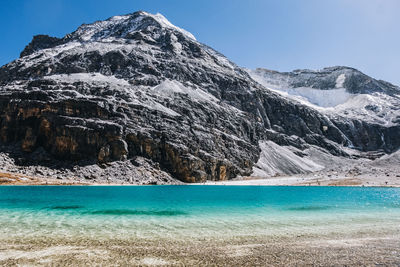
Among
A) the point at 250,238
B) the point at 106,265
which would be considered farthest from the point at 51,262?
the point at 250,238

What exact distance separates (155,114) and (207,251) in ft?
335

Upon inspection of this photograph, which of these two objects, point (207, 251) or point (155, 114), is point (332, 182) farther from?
point (207, 251)

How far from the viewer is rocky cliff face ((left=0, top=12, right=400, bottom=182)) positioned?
322 ft

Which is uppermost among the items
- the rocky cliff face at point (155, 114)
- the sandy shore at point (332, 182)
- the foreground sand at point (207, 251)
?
the rocky cliff face at point (155, 114)

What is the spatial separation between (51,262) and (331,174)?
117 meters

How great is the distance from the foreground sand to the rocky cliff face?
77917 mm

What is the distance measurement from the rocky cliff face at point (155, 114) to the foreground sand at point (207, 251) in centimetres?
7792

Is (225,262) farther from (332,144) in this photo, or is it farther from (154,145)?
(332,144)

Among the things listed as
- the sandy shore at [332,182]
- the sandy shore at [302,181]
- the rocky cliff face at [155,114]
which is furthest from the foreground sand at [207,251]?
the sandy shore at [332,182]

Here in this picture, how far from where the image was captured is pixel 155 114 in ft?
369

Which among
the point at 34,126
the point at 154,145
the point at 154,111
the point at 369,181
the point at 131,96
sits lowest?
the point at 369,181

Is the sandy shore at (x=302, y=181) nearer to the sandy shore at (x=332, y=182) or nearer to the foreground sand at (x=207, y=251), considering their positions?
the sandy shore at (x=332, y=182)

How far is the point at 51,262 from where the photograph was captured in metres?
11.1

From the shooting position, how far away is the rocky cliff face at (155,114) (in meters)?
98.2
